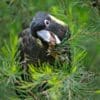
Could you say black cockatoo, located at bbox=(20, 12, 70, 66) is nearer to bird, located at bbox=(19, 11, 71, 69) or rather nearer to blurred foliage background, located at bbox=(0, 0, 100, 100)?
bird, located at bbox=(19, 11, 71, 69)

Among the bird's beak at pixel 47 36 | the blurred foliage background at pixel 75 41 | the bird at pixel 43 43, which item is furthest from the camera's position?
the bird's beak at pixel 47 36

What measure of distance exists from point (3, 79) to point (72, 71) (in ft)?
0.74

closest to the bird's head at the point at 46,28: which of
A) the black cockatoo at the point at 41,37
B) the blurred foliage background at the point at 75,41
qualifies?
the black cockatoo at the point at 41,37

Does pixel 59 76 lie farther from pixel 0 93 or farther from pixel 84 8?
pixel 84 8

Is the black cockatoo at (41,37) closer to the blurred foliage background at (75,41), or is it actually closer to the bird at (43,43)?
the bird at (43,43)

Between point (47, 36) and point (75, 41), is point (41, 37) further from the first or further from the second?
point (75, 41)

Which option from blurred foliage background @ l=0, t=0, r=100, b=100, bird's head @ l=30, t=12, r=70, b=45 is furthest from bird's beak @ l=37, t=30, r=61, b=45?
blurred foliage background @ l=0, t=0, r=100, b=100

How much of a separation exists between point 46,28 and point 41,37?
95 millimetres

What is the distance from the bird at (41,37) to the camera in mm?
2115

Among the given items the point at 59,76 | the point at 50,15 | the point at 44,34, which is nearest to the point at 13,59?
the point at 59,76

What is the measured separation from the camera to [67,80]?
1.50 m

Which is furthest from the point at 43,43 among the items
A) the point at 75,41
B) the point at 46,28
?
the point at 75,41

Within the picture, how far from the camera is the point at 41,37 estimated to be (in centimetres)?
Result: 217

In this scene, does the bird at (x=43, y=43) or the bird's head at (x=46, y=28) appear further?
the bird's head at (x=46, y=28)
